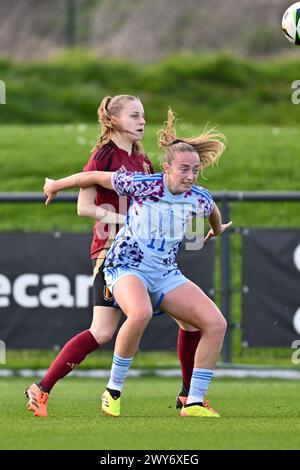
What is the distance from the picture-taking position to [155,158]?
15.7 meters

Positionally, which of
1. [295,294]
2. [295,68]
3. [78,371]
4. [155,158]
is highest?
[295,68]

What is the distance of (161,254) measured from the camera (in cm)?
735

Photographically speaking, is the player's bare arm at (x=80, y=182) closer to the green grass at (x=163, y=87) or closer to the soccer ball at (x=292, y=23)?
the soccer ball at (x=292, y=23)

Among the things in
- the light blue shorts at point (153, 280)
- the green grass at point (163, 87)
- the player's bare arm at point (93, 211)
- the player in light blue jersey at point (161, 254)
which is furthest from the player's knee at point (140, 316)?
the green grass at point (163, 87)

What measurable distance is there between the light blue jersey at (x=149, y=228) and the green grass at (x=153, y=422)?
0.87m

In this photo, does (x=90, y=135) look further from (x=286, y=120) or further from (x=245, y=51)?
(x=245, y=51)

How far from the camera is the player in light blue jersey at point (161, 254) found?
287 inches

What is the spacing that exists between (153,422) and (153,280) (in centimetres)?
85

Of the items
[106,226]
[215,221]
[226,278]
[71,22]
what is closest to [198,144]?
[215,221]

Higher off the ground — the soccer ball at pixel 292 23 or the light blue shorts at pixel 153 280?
the soccer ball at pixel 292 23

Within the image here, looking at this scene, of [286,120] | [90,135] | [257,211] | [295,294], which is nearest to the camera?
[295,294]

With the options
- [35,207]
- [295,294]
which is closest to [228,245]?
[295,294]

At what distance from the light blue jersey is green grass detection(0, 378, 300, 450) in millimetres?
873
